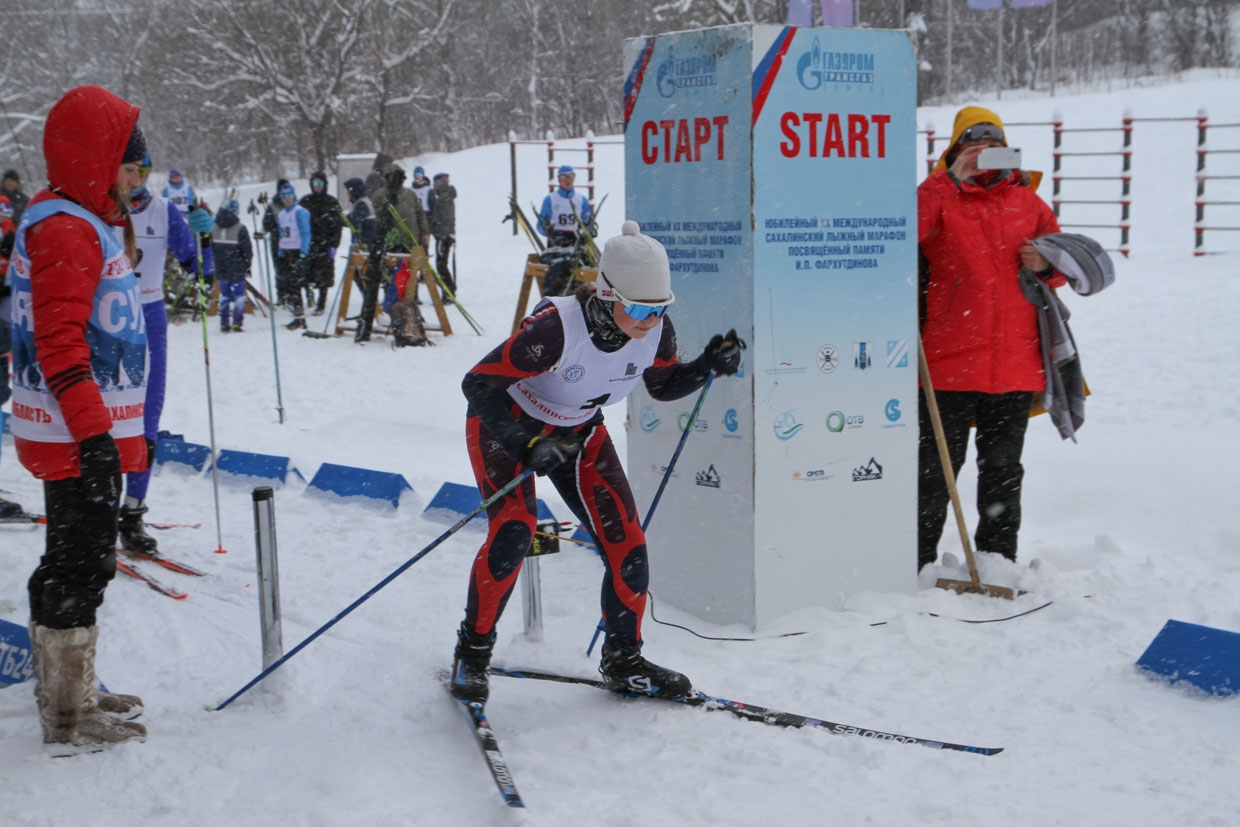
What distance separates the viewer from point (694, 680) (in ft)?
12.9

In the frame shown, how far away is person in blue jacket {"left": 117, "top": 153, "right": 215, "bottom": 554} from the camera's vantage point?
5.11m

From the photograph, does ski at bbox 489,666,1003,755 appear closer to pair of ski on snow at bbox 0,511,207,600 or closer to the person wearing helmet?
the person wearing helmet

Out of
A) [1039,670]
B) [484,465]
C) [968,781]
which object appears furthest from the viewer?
[1039,670]

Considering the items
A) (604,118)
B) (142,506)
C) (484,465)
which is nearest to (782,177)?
(484,465)

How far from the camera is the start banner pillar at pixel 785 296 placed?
423cm

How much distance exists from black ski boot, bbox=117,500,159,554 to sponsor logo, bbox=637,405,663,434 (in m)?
2.59

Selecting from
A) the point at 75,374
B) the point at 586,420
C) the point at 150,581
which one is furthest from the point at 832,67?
the point at 150,581

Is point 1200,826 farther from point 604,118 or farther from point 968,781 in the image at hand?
point 604,118

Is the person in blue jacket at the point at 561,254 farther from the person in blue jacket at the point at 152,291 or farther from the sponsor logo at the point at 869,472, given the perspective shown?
the sponsor logo at the point at 869,472

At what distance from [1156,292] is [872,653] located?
30.8ft

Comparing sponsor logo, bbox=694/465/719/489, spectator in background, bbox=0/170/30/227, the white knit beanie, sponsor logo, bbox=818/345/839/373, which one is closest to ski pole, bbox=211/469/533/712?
the white knit beanie

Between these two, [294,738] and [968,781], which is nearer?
[968,781]

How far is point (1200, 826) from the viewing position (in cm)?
279

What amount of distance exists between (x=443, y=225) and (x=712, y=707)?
1400 centimetres
